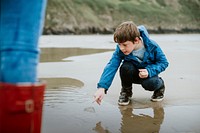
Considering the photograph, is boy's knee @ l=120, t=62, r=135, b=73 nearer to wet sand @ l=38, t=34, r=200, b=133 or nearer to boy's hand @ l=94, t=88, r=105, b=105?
wet sand @ l=38, t=34, r=200, b=133

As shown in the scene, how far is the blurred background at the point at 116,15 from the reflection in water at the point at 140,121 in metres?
45.4

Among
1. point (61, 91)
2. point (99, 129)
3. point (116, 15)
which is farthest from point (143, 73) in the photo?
point (116, 15)

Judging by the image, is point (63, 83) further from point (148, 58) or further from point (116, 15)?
point (116, 15)

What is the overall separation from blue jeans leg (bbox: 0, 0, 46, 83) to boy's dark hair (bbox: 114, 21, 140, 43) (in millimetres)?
1880

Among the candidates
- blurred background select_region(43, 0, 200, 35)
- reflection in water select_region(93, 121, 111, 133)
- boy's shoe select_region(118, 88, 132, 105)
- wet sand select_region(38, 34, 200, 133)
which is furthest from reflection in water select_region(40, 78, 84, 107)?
blurred background select_region(43, 0, 200, 35)

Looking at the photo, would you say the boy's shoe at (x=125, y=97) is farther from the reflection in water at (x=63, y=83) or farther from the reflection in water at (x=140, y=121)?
the reflection in water at (x=63, y=83)

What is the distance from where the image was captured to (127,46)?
3498mm

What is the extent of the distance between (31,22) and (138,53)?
2268 millimetres

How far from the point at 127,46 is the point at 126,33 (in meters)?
0.15

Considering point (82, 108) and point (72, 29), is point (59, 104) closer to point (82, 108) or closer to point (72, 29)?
point (82, 108)

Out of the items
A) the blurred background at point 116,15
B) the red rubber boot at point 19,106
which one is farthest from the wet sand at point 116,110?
the blurred background at point 116,15

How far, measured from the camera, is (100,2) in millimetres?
69562

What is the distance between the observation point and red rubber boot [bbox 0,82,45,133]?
144 cm

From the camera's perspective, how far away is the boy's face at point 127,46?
3484mm
